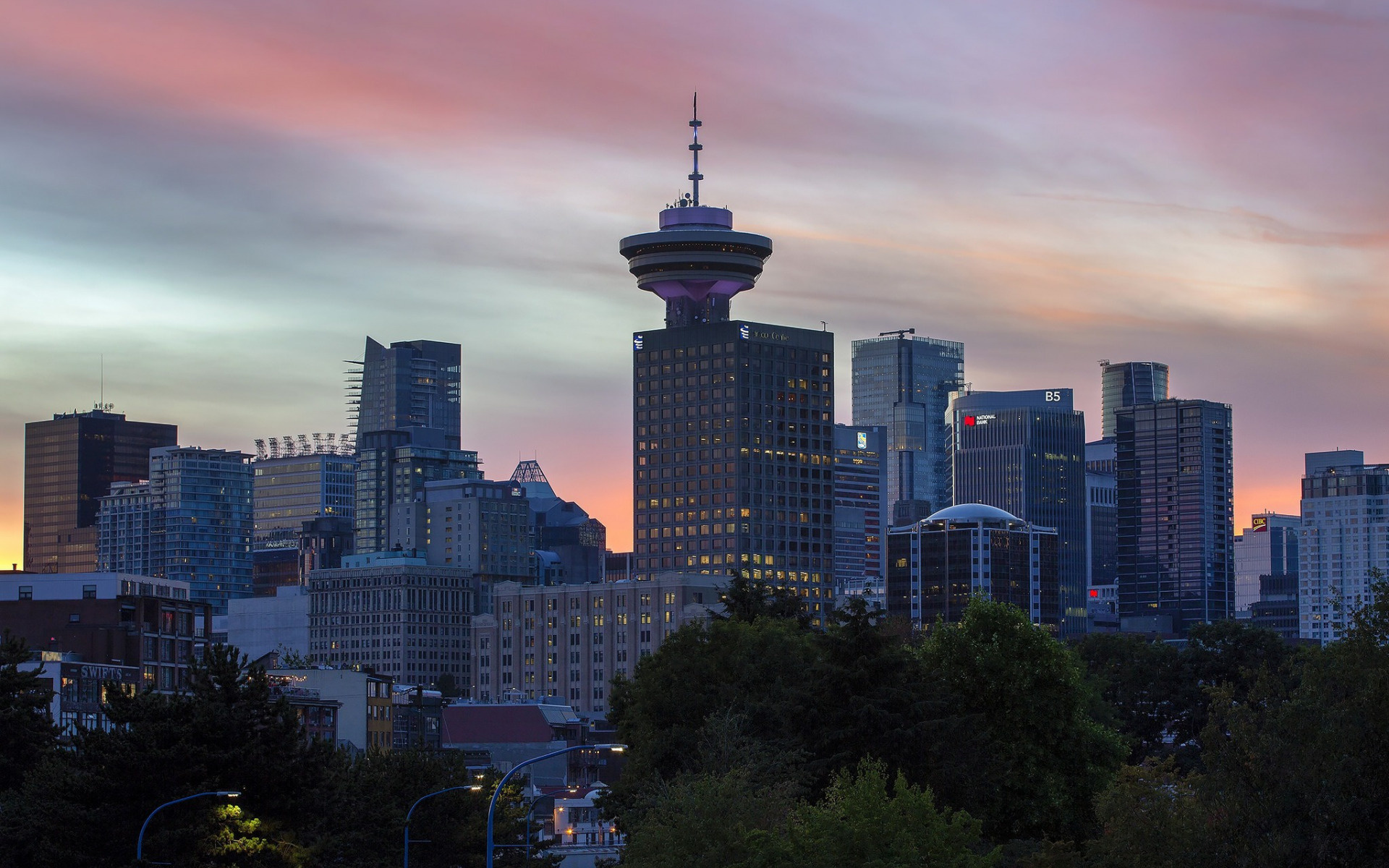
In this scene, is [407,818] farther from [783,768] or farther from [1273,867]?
[1273,867]

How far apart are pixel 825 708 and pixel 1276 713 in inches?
1986

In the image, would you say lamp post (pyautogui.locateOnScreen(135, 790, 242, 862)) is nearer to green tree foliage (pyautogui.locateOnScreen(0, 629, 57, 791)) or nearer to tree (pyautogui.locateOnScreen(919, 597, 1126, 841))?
green tree foliage (pyautogui.locateOnScreen(0, 629, 57, 791))

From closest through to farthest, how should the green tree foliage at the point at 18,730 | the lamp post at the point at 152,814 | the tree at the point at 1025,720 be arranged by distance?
the lamp post at the point at 152,814
the green tree foliage at the point at 18,730
the tree at the point at 1025,720

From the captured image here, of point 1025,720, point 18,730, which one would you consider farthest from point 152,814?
point 1025,720

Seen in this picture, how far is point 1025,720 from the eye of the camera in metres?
116

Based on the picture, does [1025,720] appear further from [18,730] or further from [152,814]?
[18,730]

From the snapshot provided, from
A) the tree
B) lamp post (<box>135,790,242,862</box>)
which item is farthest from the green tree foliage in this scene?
the tree

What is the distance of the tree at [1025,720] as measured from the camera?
114 meters

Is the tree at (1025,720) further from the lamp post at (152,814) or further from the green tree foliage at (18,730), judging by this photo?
the green tree foliage at (18,730)

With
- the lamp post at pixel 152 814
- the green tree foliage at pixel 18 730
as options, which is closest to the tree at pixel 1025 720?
the lamp post at pixel 152 814

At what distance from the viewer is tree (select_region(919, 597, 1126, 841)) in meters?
114

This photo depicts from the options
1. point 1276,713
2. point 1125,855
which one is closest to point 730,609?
point 1125,855

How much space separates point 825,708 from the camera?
107 m

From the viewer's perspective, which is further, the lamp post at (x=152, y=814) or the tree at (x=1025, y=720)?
the tree at (x=1025, y=720)
